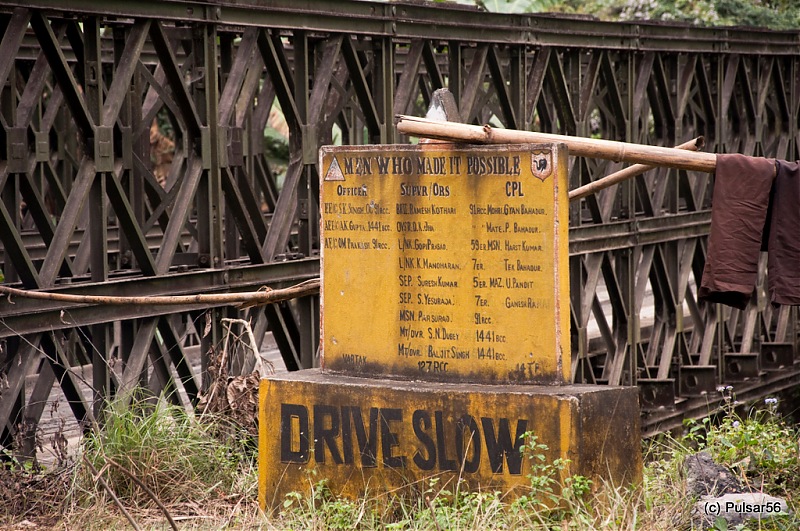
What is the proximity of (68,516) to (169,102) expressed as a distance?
6.31 meters

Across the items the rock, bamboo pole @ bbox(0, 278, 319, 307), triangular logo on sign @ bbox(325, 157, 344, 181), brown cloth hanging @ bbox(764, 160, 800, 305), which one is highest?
triangular logo on sign @ bbox(325, 157, 344, 181)

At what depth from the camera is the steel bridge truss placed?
888cm

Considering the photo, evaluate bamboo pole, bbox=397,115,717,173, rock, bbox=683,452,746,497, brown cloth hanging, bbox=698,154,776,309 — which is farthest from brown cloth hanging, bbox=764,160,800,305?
rock, bbox=683,452,746,497

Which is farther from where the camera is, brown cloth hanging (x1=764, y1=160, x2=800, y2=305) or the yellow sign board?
brown cloth hanging (x1=764, y1=160, x2=800, y2=305)

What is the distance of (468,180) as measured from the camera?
697 cm

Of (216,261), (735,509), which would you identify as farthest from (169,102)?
(735,509)

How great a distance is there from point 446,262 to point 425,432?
973 millimetres

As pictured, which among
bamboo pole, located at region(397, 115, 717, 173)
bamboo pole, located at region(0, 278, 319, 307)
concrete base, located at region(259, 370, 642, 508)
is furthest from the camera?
bamboo pole, located at region(0, 278, 319, 307)

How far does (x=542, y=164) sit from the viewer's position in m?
6.77

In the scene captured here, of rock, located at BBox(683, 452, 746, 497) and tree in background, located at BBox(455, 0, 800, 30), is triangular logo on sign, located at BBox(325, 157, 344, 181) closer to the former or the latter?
rock, located at BBox(683, 452, 746, 497)

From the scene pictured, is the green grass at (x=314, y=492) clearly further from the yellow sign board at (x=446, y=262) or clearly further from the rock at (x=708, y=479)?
the yellow sign board at (x=446, y=262)

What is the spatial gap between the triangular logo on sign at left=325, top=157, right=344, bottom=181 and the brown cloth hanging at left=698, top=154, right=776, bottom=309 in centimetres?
218

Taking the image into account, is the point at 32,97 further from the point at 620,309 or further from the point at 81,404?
the point at 620,309

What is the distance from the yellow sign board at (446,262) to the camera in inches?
267
